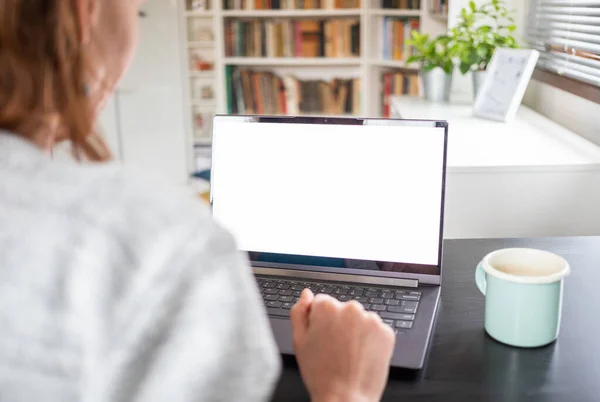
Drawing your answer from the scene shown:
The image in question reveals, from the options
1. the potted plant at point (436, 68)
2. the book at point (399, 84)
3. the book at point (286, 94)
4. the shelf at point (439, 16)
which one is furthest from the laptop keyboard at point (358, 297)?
the book at point (286, 94)

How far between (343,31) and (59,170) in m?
3.50

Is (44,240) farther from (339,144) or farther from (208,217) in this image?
(339,144)

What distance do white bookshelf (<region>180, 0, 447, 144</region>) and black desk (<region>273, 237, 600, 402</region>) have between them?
2.82 m

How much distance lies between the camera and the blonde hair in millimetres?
410

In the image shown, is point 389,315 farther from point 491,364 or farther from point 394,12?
point 394,12

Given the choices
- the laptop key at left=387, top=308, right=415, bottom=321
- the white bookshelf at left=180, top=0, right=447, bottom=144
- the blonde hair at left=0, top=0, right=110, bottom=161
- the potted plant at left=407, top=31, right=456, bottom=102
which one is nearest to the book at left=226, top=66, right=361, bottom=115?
the white bookshelf at left=180, top=0, right=447, bottom=144

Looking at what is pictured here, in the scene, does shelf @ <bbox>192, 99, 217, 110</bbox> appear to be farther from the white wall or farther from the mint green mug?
the mint green mug

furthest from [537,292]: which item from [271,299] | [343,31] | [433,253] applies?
[343,31]

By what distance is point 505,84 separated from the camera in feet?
6.67

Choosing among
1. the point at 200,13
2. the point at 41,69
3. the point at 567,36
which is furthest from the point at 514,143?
the point at 200,13

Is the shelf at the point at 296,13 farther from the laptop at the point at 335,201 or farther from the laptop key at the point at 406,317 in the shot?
the laptop key at the point at 406,317

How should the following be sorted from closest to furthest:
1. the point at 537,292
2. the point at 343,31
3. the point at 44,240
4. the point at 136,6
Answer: the point at 44,240 → the point at 136,6 → the point at 537,292 → the point at 343,31

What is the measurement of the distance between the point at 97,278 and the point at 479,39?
216 centimetres

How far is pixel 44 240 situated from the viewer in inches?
14.8
